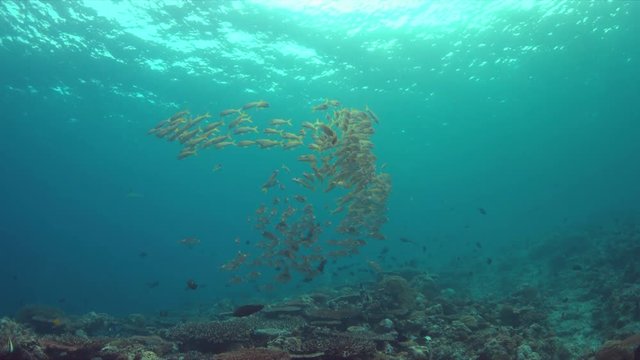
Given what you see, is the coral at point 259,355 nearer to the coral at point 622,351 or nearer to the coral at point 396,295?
the coral at point 622,351

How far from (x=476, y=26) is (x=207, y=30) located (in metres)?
17.7

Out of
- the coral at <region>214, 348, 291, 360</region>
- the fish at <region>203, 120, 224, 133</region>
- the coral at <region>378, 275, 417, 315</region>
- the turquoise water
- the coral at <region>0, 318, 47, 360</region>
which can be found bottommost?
the coral at <region>214, 348, 291, 360</region>

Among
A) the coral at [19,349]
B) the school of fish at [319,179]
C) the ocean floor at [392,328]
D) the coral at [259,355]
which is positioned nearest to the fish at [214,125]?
the school of fish at [319,179]

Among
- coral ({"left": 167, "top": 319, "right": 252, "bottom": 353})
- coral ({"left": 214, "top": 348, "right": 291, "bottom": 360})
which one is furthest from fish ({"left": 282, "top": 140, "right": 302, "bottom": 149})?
coral ({"left": 214, "top": 348, "right": 291, "bottom": 360})

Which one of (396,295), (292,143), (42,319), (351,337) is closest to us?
(351,337)

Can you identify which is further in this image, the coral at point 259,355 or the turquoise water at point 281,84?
the turquoise water at point 281,84

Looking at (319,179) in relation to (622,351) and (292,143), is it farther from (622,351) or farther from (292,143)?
(622,351)

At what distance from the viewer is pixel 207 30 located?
983 inches

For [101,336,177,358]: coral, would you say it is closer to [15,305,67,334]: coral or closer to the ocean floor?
the ocean floor

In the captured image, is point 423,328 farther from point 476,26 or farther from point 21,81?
point 21,81

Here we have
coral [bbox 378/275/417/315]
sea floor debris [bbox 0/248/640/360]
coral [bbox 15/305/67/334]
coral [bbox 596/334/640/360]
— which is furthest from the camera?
coral [bbox 15/305/67/334]

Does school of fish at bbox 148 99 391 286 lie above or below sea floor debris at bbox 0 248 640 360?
above

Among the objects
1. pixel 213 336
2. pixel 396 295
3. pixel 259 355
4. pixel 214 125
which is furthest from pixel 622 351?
pixel 214 125

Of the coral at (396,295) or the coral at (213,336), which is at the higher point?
the coral at (396,295)
